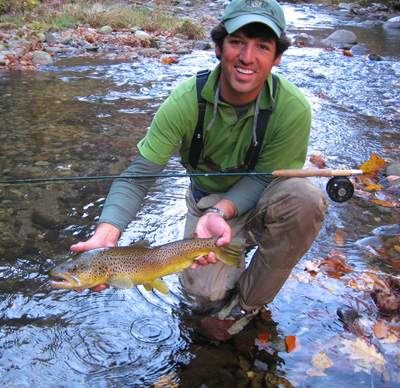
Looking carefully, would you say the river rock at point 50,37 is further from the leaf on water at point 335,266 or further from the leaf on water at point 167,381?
the leaf on water at point 167,381

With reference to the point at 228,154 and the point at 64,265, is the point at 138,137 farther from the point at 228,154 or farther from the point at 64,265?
the point at 64,265

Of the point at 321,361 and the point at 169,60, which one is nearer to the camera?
the point at 321,361

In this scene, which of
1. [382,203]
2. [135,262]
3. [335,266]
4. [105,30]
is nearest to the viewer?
[135,262]

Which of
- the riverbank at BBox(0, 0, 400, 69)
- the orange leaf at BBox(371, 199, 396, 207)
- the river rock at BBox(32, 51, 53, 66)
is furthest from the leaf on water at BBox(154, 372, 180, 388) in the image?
the river rock at BBox(32, 51, 53, 66)

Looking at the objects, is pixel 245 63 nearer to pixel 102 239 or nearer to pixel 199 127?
pixel 199 127

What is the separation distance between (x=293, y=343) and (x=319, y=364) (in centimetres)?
23

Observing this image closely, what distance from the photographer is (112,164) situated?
5.51 metres

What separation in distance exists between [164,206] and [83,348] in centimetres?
212

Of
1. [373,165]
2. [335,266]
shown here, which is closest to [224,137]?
[335,266]

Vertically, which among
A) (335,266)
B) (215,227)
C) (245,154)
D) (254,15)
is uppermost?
(254,15)

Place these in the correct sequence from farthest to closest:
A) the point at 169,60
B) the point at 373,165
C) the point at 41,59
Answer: the point at 169,60, the point at 41,59, the point at 373,165

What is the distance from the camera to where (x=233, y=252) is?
9.39 ft

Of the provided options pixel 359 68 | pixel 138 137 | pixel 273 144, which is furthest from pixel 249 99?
pixel 359 68

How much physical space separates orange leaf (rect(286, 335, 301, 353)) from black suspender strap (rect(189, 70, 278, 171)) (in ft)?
4.04
